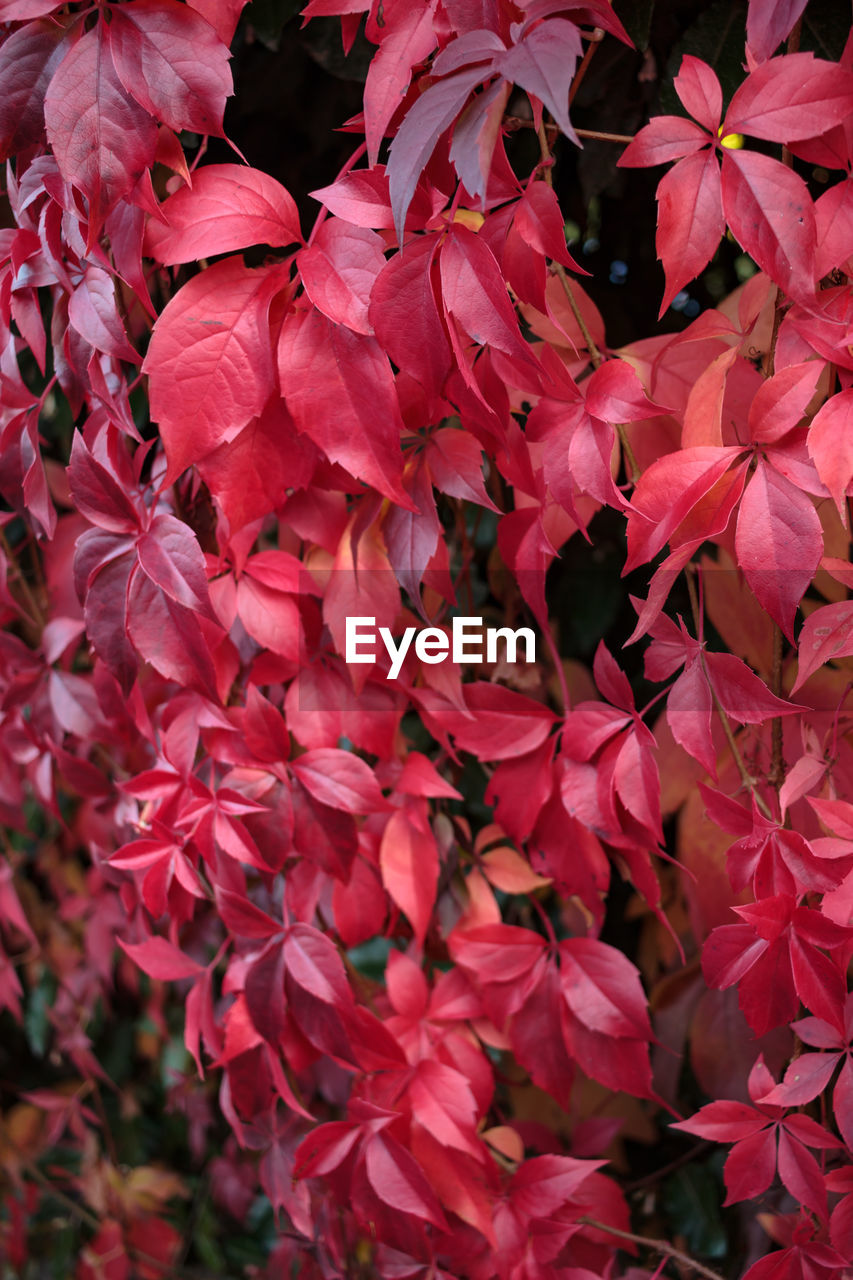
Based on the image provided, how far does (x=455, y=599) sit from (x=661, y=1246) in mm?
430

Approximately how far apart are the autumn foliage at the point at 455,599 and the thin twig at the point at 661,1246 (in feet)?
0.03

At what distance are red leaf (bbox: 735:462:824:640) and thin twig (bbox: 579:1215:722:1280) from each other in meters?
0.41

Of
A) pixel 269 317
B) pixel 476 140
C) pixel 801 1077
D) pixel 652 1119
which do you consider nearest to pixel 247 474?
pixel 269 317

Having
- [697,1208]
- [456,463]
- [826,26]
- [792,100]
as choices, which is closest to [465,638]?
[456,463]

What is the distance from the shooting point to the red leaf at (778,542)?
43 cm

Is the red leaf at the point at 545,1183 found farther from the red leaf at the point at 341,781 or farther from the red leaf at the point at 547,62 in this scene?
the red leaf at the point at 547,62

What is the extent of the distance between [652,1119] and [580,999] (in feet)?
1.19

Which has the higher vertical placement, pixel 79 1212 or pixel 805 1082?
pixel 805 1082

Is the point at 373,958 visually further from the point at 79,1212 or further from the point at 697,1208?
the point at 79,1212

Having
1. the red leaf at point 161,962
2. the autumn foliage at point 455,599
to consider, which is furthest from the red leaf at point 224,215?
the red leaf at point 161,962

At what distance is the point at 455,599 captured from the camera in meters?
0.61

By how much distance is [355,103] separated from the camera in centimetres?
83

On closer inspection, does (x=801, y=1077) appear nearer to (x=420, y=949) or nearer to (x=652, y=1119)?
(x=420, y=949)

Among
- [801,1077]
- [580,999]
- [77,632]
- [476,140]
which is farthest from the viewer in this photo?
[77,632]
